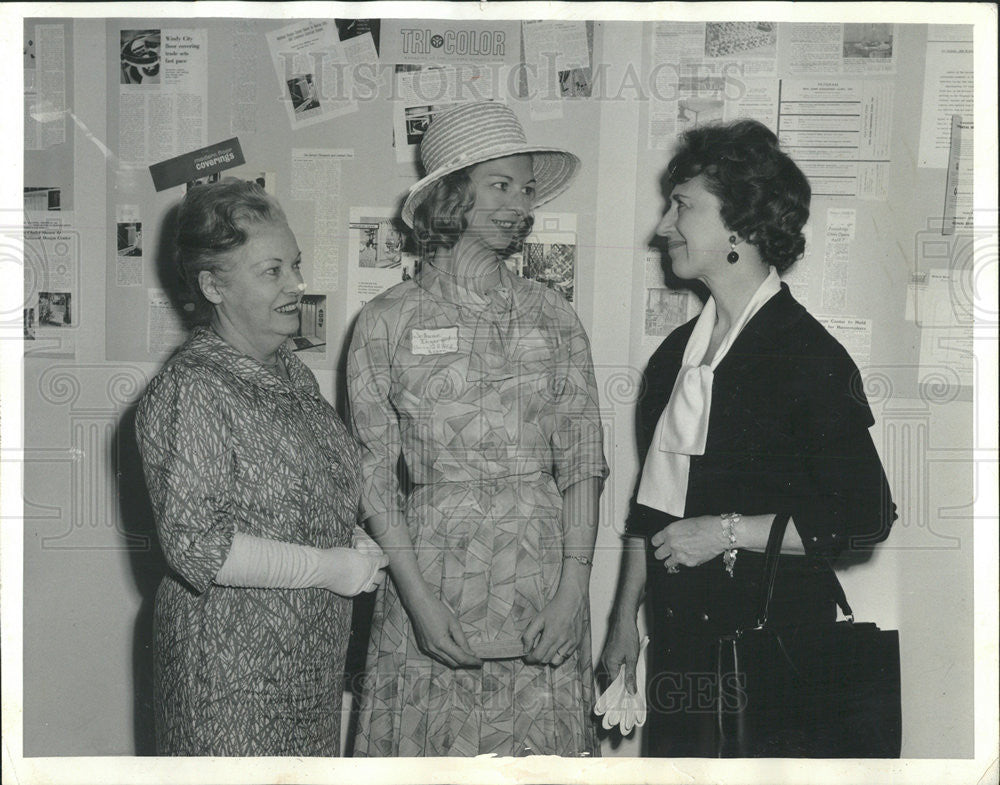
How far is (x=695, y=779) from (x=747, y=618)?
0.44 m

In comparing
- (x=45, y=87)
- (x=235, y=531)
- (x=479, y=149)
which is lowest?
(x=235, y=531)

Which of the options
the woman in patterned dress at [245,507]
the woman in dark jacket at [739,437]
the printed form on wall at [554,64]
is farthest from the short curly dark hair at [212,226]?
the woman in dark jacket at [739,437]

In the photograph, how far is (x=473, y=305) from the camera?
80.9 inches

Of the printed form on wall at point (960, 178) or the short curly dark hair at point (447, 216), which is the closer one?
the short curly dark hair at point (447, 216)

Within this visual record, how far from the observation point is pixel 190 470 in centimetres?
172

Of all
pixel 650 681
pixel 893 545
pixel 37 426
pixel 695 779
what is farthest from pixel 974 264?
pixel 37 426

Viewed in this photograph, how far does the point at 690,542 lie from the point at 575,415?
0.40m

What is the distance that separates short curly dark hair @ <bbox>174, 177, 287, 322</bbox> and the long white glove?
0.51m

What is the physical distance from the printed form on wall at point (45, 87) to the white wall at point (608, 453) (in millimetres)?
41

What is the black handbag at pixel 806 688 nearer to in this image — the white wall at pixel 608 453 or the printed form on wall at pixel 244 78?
the white wall at pixel 608 453

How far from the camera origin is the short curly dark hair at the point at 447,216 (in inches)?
79.2

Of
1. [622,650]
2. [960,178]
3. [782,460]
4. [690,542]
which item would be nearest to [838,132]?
[960,178]

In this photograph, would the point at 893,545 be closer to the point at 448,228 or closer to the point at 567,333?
the point at 567,333

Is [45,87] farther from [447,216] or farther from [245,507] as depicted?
[245,507]
